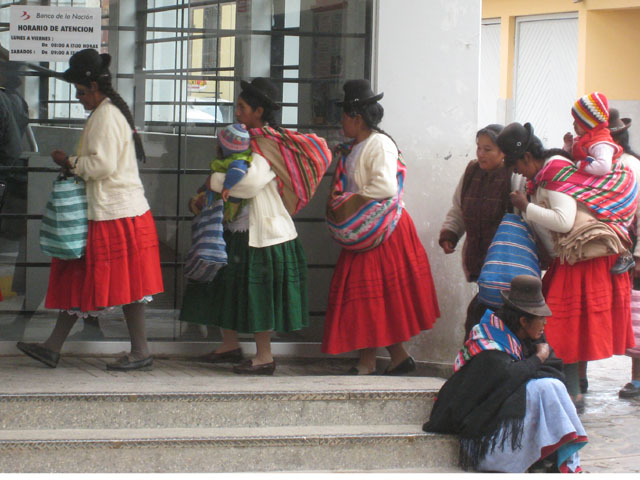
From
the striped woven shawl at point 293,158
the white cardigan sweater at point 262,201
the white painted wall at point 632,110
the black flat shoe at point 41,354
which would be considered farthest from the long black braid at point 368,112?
the white painted wall at point 632,110

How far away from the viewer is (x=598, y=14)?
16312 millimetres

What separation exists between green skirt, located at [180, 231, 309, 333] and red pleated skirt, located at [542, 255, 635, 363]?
1.43 m

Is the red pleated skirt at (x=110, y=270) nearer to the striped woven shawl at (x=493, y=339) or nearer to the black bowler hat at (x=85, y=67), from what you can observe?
the black bowler hat at (x=85, y=67)

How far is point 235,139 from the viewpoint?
5.43 meters

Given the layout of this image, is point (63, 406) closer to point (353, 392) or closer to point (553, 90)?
point (353, 392)

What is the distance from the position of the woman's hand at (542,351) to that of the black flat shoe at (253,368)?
1.60 m

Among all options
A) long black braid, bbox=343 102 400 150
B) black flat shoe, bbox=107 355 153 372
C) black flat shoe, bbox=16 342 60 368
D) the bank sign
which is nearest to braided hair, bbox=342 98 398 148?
long black braid, bbox=343 102 400 150

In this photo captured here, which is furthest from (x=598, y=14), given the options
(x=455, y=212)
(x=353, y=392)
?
(x=353, y=392)

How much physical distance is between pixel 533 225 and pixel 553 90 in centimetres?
1206

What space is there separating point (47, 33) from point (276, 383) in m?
2.64

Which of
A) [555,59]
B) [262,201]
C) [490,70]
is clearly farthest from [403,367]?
[490,70]

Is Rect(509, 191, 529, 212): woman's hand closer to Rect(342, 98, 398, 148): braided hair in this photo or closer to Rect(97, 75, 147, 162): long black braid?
Rect(342, 98, 398, 148): braided hair

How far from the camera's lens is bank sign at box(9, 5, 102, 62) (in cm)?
606

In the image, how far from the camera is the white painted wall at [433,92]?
6.12 m
